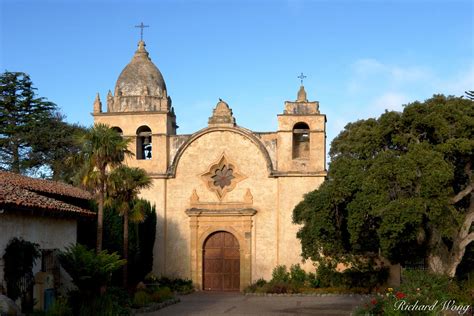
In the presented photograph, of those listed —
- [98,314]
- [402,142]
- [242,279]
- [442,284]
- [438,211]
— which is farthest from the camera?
[242,279]

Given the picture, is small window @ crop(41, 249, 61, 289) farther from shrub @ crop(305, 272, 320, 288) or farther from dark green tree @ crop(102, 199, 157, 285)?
shrub @ crop(305, 272, 320, 288)

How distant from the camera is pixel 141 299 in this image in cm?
2627

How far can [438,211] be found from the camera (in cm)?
2347

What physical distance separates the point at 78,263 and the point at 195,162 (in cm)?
1619

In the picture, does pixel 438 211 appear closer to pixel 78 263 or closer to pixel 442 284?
pixel 442 284

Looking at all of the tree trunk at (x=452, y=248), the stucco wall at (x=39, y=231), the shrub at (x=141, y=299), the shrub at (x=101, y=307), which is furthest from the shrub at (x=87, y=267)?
the tree trunk at (x=452, y=248)

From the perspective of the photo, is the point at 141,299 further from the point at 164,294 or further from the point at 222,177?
the point at 222,177

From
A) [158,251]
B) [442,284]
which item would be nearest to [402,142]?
[442,284]

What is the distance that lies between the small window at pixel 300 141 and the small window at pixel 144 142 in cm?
742

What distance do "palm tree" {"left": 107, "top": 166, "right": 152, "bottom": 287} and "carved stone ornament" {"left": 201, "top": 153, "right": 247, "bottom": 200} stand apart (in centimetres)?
782

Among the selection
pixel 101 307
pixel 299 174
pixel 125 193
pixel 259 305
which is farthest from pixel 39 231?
pixel 299 174

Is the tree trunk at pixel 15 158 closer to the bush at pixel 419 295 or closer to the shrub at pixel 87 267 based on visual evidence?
the shrub at pixel 87 267

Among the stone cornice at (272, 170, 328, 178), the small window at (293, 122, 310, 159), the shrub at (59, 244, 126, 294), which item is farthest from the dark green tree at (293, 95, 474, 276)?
the shrub at (59, 244, 126, 294)

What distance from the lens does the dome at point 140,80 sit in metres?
37.9
